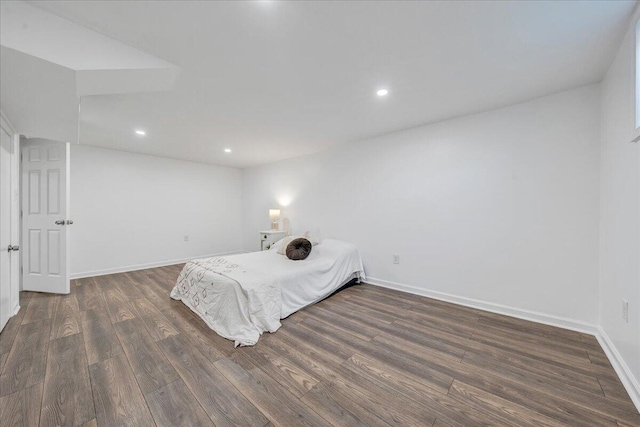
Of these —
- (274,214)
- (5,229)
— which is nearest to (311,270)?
(274,214)

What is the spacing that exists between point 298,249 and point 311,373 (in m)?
1.76

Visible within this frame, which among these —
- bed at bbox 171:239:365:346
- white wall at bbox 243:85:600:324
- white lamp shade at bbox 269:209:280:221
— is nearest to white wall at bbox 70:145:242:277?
white lamp shade at bbox 269:209:280:221

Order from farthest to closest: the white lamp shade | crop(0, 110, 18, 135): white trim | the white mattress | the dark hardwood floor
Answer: the white lamp shade, the white mattress, crop(0, 110, 18, 135): white trim, the dark hardwood floor

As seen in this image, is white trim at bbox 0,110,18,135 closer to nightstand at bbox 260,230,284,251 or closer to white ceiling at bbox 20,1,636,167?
white ceiling at bbox 20,1,636,167

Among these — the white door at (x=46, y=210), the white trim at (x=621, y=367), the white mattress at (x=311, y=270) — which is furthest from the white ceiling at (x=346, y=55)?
the white trim at (x=621, y=367)

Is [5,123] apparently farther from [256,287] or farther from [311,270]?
[311,270]

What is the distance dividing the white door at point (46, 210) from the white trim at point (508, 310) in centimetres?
460

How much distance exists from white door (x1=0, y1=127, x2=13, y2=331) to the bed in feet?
4.53

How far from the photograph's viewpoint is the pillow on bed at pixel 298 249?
3178 millimetres

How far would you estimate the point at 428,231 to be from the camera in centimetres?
304

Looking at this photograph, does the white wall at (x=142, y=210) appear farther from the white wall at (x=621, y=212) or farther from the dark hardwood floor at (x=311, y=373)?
the white wall at (x=621, y=212)

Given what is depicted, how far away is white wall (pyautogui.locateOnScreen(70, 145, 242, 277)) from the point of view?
12.7 ft

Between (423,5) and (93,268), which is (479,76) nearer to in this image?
(423,5)

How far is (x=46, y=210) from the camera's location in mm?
3127
